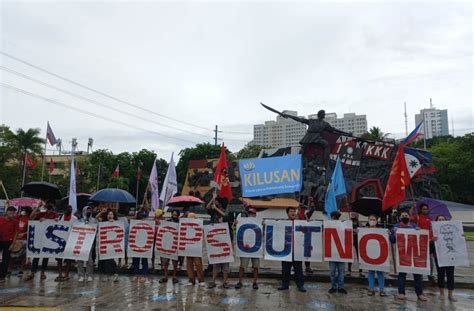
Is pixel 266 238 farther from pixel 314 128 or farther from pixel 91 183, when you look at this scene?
pixel 91 183

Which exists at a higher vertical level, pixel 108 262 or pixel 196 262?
pixel 196 262

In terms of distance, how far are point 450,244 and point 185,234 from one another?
594 centimetres

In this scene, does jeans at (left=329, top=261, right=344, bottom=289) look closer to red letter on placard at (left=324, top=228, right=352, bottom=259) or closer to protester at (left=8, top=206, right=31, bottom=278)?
red letter on placard at (left=324, top=228, right=352, bottom=259)

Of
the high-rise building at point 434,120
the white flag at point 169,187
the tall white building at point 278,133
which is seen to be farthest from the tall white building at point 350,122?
the white flag at point 169,187

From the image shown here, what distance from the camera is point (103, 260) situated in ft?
32.2

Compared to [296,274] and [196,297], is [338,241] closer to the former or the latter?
[296,274]

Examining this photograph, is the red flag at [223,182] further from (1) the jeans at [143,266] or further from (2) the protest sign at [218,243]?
(1) the jeans at [143,266]

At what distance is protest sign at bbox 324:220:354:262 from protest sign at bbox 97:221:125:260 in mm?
5152

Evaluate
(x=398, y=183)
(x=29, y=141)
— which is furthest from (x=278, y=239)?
(x=29, y=141)

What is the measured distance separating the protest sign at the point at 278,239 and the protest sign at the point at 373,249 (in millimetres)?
1580

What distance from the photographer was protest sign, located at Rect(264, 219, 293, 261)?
8.30 m

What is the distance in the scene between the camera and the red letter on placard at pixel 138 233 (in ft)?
30.1

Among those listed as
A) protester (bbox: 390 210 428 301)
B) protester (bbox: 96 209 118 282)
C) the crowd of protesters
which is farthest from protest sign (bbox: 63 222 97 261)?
protester (bbox: 390 210 428 301)

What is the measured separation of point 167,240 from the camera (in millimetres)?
8992
